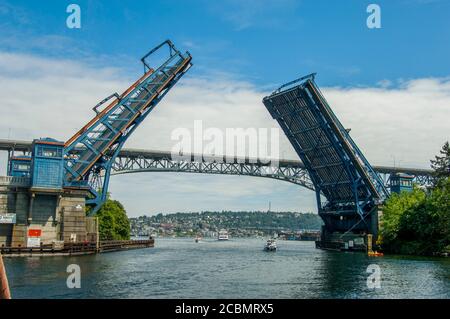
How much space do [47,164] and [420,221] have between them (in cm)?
3669

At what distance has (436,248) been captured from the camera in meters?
48.6

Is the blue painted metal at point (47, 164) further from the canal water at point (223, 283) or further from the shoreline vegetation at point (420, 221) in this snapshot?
the shoreline vegetation at point (420, 221)

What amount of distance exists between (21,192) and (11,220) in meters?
2.64

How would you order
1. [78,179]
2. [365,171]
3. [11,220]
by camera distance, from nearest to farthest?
[11,220] → [78,179] → [365,171]

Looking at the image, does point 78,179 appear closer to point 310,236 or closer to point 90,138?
point 90,138

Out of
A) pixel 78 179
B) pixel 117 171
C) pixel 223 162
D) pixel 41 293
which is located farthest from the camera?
pixel 223 162

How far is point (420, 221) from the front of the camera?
51156mm

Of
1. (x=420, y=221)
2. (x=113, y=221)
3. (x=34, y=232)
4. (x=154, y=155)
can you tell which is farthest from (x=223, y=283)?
(x=154, y=155)

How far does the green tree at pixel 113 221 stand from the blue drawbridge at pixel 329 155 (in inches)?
1014

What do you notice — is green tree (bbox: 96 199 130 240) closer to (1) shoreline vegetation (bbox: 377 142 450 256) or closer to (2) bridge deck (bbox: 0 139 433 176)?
(2) bridge deck (bbox: 0 139 433 176)

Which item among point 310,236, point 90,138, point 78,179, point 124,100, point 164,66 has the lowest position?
point 310,236

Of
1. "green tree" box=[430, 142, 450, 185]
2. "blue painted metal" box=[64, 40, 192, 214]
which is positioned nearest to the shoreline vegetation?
"green tree" box=[430, 142, 450, 185]

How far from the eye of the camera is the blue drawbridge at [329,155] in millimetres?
51375
